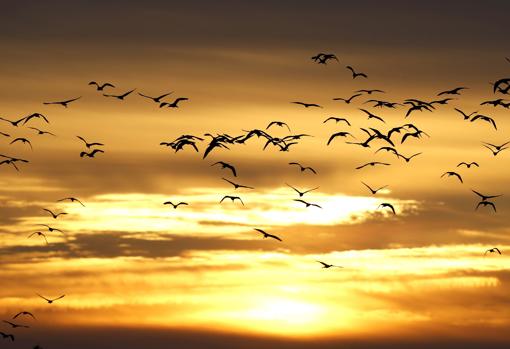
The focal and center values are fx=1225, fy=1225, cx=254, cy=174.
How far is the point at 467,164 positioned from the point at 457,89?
8.13m

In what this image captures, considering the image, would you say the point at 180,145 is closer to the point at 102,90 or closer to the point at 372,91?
the point at 102,90

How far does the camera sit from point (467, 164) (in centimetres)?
11094

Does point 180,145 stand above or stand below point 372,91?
below

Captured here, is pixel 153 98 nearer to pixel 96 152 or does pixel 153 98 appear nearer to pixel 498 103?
pixel 96 152

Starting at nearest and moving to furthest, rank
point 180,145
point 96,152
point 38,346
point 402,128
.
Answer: point 180,145
point 402,128
point 96,152
point 38,346

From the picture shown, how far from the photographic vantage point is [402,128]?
109m

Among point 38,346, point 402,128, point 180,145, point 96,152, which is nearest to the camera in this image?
point 180,145

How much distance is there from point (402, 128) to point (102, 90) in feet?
89.3

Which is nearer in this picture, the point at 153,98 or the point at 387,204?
the point at 153,98

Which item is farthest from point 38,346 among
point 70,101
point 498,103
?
point 498,103

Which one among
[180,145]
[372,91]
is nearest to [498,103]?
[372,91]

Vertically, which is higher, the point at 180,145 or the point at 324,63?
the point at 324,63

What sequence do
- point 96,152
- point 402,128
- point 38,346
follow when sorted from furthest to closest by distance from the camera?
point 38,346 < point 96,152 < point 402,128

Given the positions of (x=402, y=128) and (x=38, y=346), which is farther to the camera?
(x=38, y=346)
